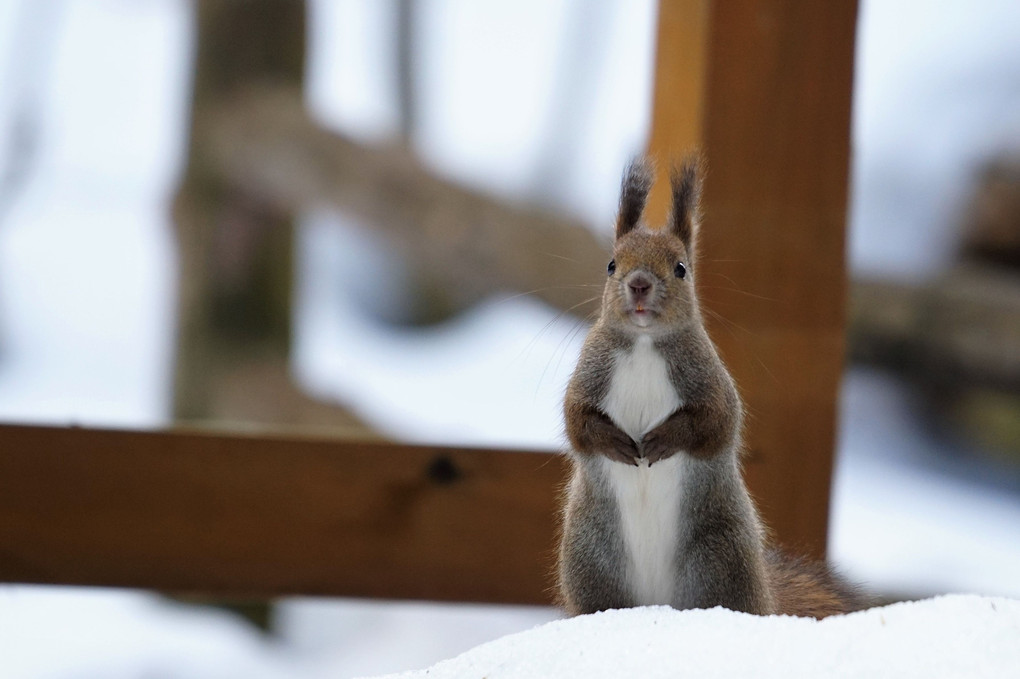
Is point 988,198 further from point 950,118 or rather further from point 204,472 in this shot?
point 204,472

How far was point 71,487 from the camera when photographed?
1.19 m

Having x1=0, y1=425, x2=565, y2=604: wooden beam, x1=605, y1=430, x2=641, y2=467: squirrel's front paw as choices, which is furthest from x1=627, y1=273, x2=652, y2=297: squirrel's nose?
x1=0, y1=425, x2=565, y2=604: wooden beam

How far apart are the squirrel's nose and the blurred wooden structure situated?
0.28 metres

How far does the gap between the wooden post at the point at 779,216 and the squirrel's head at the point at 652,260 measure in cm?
19

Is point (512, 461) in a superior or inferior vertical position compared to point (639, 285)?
inferior

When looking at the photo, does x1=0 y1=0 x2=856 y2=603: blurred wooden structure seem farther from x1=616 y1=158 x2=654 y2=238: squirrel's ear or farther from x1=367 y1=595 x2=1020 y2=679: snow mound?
x1=367 y1=595 x2=1020 y2=679: snow mound

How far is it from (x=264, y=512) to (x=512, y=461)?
29 centimetres

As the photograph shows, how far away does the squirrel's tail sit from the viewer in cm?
93

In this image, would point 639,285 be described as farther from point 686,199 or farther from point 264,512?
point 264,512

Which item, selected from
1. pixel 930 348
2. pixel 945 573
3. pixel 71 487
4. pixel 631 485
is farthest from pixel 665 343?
pixel 945 573

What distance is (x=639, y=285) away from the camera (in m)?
0.87

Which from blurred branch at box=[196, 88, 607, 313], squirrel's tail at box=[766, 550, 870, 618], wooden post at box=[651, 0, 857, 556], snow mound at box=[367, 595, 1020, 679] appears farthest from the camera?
blurred branch at box=[196, 88, 607, 313]

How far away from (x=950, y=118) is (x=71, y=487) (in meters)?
1.95

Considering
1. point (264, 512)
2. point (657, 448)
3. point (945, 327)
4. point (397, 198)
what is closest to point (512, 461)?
point (264, 512)
